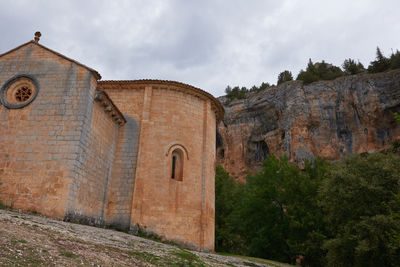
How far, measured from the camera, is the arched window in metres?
16.7

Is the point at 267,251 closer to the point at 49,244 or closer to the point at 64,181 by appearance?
the point at 64,181

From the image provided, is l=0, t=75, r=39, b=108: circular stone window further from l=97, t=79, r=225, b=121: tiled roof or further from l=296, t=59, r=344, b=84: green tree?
l=296, t=59, r=344, b=84: green tree

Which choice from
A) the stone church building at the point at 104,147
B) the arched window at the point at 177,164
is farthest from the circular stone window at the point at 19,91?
the arched window at the point at 177,164

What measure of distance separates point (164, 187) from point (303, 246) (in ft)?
37.1

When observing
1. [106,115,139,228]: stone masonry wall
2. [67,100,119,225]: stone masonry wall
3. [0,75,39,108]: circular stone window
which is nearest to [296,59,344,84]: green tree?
[106,115,139,228]: stone masonry wall

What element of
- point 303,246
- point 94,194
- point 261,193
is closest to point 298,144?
point 261,193

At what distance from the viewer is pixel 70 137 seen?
1292 cm

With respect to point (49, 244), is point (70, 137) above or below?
above

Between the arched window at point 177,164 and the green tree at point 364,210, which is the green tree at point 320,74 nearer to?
the green tree at point 364,210

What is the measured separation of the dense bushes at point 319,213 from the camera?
13.9 m

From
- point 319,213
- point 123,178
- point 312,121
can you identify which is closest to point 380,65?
point 312,121

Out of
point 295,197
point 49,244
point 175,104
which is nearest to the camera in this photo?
point 49,244

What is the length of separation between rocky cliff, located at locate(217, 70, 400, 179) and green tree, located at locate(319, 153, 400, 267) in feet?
86.6

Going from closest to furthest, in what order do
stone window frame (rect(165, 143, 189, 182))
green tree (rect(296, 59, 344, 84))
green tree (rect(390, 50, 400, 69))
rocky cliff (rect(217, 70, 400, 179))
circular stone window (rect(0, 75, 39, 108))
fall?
circular stone window (rect(0, 75, 39, 108)) → stone window frame (rect(165, 143, 189, 182)) → rocky cliff (rect(217, 70, 400, 179)) → green tree (rect(390, 50, 400, 69)) → green tree (rect(296, 59, 344, 84))
